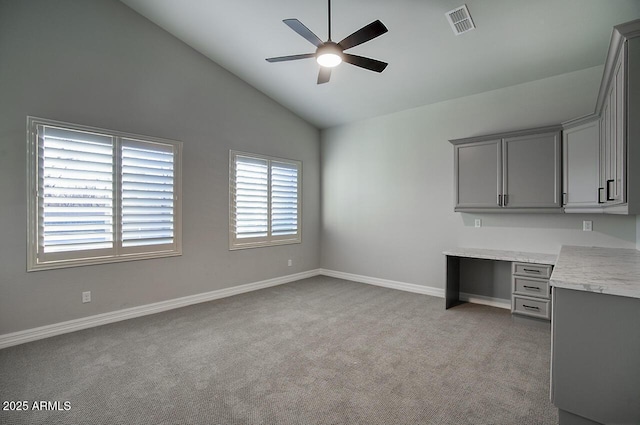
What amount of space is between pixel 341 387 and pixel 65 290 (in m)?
3.19

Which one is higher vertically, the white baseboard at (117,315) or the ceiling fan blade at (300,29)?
the ceiling fan blade at (300,29)

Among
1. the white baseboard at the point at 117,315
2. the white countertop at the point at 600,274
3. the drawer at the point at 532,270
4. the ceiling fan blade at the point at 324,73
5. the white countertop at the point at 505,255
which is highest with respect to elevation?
the ceiling fan blade at the point at 324,73

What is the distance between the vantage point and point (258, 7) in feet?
11.6

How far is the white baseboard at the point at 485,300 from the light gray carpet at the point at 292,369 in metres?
0.23

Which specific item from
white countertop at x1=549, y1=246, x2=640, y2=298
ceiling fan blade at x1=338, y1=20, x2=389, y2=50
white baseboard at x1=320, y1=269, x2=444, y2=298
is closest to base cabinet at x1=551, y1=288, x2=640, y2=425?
white countertop at x1=549, y1=246, x2=640, y2=298

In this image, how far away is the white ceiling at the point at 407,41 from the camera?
304 cm

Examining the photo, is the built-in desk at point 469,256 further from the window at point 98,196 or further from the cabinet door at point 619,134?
the window at point 98,196

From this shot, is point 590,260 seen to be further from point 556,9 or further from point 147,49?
point 147,49

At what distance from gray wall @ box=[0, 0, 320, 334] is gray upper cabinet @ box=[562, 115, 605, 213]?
13.6ft

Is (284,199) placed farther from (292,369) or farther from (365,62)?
(292,369)

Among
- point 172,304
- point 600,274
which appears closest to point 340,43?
point 600,274

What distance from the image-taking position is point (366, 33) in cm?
254

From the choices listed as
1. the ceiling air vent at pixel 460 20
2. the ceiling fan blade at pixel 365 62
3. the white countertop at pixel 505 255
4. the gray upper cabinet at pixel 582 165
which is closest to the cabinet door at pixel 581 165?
the gray upper cabinet at pixel 582 165

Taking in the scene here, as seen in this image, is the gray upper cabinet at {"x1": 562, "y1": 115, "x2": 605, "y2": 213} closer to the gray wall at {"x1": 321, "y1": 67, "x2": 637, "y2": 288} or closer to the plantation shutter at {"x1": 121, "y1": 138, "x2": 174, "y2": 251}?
the gray wall at {"x1": 321, "y1": 67, "x2": 637, "y2": 288}
